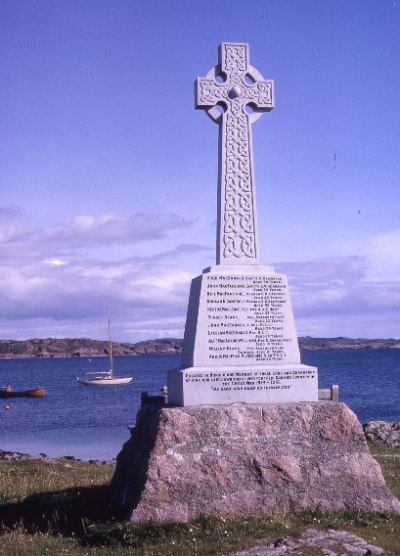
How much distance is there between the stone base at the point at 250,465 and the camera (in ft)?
30.3

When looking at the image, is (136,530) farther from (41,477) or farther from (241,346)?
(41,477)

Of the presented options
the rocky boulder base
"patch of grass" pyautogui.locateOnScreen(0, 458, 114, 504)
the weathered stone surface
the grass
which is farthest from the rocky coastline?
the rocky boulder base

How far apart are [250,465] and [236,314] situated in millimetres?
2088

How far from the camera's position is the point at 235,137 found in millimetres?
11219

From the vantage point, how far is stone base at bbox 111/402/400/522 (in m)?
9.25

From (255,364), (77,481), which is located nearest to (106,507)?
(255,364)

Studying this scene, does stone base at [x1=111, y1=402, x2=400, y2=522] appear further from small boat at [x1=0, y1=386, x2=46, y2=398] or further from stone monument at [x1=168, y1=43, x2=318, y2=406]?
small boat at [x1=0, y1=386, x2=46, y2=398]

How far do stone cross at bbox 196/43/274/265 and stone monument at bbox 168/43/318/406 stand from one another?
0.05ft

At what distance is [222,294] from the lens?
10.5 m

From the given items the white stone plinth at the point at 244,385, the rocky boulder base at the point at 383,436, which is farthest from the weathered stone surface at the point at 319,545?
the rocky boulder base at the point at 383,436

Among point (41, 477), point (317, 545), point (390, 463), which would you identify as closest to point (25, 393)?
point (41, 477)

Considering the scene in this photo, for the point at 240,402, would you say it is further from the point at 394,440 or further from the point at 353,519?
the point at 394,440

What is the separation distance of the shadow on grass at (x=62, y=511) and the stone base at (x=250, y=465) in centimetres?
55

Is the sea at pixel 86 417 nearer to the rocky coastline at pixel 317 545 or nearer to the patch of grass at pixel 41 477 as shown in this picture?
the patch of grass at pixel 41 477
